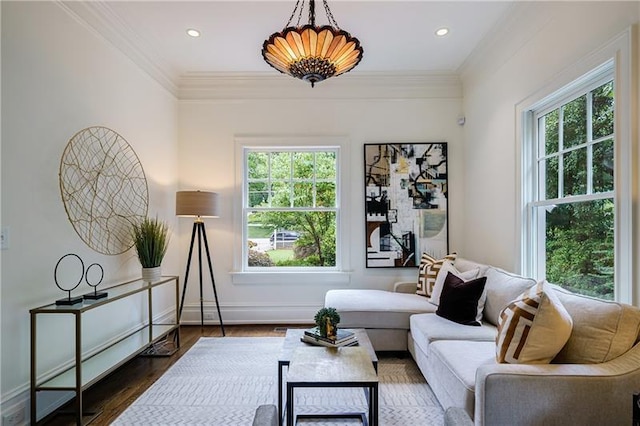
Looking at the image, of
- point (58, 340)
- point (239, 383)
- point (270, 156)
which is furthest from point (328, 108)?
point (58, 340)

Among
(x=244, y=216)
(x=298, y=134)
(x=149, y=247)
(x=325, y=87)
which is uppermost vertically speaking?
(x=325, y=87)

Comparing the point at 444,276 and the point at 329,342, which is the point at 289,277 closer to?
the point at 444,276

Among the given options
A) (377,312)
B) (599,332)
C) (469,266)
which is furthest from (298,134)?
(599,332)

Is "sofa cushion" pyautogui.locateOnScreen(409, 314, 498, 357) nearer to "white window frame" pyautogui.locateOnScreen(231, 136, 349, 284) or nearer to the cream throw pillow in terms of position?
the cream throw pillow

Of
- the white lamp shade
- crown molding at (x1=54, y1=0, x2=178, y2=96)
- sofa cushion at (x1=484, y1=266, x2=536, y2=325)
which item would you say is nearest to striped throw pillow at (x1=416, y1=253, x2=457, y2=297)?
sofa cushion at (x1=484, y1=266, x2=536, y2=325)

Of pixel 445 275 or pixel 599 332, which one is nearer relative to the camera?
pixel 599 332

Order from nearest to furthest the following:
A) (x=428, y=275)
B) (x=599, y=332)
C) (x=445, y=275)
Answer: (x=599, y=332) < (x=445, y=275) < (x=428, y=275)

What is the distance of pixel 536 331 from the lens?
65.5 inches

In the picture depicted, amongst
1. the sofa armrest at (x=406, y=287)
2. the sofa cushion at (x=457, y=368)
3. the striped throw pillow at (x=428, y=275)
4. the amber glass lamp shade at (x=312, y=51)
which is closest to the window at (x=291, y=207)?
the sofa armrest at (x=406, y=287)

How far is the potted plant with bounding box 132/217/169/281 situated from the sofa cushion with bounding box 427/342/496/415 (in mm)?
2471

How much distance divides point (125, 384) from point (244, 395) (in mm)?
1002

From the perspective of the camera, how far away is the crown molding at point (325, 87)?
13.7ft

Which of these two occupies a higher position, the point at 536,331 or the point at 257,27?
the point at 257,27

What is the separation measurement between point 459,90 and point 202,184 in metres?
3.34
